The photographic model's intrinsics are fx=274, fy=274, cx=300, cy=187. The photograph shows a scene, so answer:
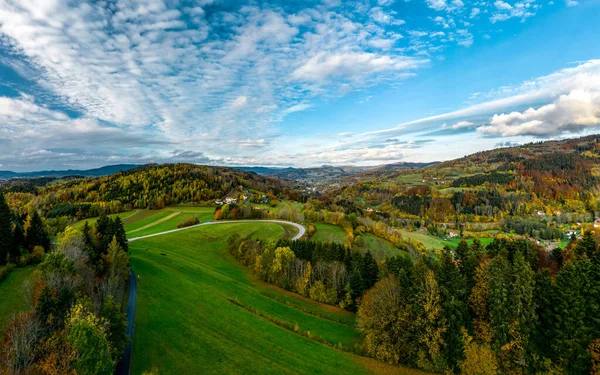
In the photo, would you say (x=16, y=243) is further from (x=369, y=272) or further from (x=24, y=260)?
(x=369, y=272)

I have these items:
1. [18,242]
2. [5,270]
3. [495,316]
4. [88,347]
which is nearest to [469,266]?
[495,316]

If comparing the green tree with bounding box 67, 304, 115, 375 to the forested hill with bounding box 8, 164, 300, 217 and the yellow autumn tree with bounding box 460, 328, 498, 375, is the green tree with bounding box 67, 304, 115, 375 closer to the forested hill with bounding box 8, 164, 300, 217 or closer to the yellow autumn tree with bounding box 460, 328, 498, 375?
the yellow autumn tree with bounding box 460, 328, 498, 375

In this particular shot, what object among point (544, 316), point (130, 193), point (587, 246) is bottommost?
point (544, 316)

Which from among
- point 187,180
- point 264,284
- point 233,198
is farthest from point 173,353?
point 187,180

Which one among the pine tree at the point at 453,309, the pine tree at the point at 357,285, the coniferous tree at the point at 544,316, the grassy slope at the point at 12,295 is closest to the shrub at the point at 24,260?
the grassy slope at the point at 12,295

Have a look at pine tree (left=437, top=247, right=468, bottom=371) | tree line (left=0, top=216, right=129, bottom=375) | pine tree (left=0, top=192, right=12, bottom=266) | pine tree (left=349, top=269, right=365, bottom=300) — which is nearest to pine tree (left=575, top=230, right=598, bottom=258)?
pine tree (left=437, top=247, right=468, bottom=371)

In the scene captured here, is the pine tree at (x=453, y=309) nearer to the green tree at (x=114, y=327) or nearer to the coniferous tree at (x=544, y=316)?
the coniferous tree at (x=544, y=316)
